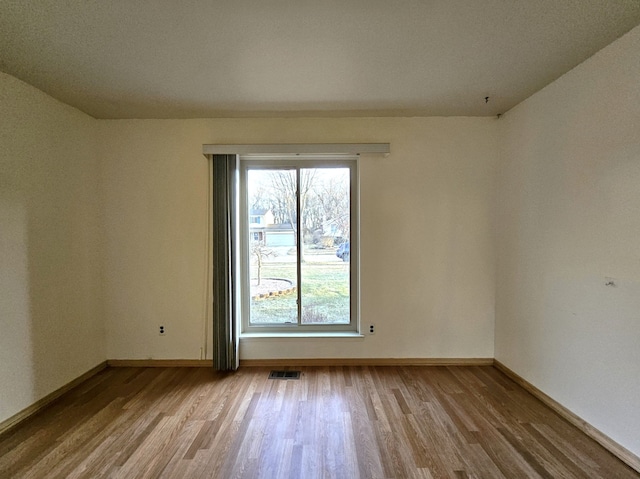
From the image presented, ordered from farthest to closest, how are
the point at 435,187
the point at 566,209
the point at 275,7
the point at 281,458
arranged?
the point at 435,187, the point at 566,209, the point at 281,458, the point at 275,7

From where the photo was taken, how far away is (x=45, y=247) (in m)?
2.55

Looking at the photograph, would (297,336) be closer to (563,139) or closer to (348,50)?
(348,50)

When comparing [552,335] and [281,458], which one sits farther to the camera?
[552,335]

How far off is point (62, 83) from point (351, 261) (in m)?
2.88

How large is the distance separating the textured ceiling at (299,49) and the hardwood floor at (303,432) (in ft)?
8.24

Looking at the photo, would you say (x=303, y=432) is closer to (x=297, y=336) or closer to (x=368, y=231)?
(x=297, y=336)

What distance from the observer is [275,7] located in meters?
1.60

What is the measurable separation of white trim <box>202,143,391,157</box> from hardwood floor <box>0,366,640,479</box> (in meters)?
2.19

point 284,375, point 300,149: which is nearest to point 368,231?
point 300,149

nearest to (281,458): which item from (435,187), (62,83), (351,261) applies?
(351,261)

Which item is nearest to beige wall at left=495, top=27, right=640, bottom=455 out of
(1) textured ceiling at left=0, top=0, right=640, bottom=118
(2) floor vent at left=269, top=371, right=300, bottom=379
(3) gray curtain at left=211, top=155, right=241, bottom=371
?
(1) textured ceiling at left=0, top=0, right=640, bottom=118

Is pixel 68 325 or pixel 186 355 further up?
pixel 68 325

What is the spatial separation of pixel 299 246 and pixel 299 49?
1.88 metres

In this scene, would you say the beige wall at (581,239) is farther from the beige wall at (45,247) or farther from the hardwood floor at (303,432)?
the beige wall at (45,247)
